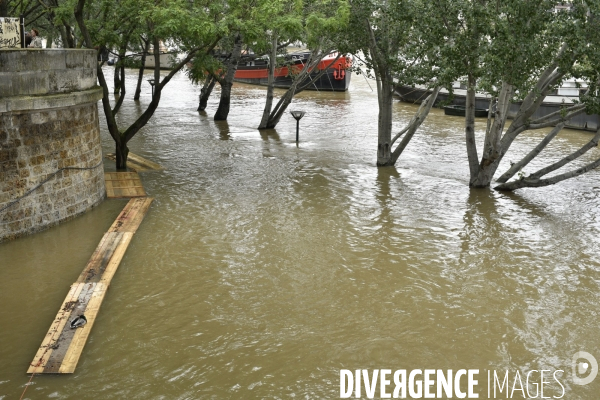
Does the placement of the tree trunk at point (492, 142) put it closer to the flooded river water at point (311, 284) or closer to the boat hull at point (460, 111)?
the flooded river water at point (311, 284)

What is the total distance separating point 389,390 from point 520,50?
7.73m

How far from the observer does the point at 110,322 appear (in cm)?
841

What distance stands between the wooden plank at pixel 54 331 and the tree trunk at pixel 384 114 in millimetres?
9879

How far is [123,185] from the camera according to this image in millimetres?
14688

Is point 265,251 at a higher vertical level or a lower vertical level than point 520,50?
lower

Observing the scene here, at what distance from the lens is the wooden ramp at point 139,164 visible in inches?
659

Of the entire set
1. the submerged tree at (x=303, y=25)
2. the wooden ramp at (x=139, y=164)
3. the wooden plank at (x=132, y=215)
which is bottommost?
the wooden plank at (x=132, y=215)

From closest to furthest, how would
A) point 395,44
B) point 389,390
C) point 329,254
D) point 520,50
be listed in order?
1. point 389,390
2. point 329,254
3. point 520,50
4. point 395,44

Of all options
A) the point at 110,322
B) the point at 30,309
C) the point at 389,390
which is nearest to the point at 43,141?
the point at 30,309

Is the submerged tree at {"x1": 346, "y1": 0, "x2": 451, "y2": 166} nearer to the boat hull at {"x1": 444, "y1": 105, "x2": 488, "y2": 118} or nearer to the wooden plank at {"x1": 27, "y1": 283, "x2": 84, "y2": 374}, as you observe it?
the wooden plank at {"x1": 27, "y1": 283, "x2": 84, "y2": 374}

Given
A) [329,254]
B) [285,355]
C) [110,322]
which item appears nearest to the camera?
[285,355]

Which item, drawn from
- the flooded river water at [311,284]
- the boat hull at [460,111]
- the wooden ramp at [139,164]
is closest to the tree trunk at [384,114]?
the flooded river water at [311,284]

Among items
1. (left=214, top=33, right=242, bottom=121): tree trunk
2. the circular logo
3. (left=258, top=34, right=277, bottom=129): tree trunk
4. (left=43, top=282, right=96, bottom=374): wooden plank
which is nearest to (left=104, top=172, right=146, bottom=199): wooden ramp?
(left=43, top=282, right=96, bottom=374): wooden plank

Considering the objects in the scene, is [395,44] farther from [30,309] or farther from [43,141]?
[30,309]
